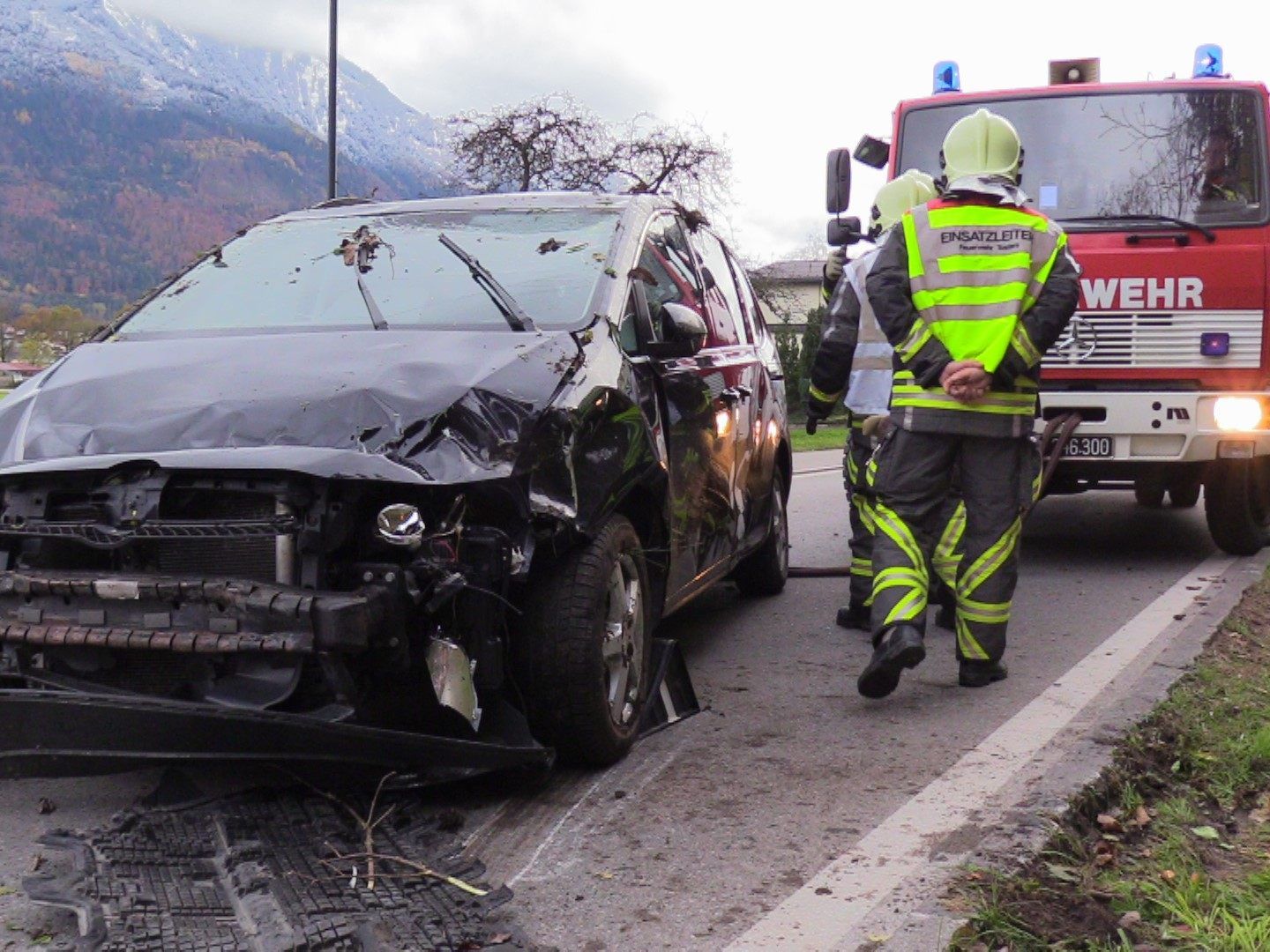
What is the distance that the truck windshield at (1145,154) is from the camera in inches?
306

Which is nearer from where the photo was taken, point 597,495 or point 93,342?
point 597,495

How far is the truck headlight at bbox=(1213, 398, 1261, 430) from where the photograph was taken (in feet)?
24.7

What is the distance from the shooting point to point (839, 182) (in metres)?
7.96

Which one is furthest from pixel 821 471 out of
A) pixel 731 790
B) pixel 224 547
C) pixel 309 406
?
pixel 224 547

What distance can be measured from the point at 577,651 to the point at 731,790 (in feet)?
2.06

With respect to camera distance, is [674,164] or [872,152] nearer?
[872,152]

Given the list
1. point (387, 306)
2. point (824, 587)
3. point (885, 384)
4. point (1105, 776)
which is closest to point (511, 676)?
point (387, 306)

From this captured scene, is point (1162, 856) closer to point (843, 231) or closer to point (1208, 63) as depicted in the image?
point (843, 231)

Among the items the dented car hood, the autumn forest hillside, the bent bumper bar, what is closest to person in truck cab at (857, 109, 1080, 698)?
the dented car hood

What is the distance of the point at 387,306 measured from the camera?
4500mm

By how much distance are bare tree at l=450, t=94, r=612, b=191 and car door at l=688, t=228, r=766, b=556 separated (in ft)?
93.9

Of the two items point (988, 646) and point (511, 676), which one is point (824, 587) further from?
point (511, 676)

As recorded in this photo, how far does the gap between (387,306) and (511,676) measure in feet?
4.38

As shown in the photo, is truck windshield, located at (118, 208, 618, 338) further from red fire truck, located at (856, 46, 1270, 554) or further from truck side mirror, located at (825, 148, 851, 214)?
red fire truck, located at (856, 46, 1270, 554)
